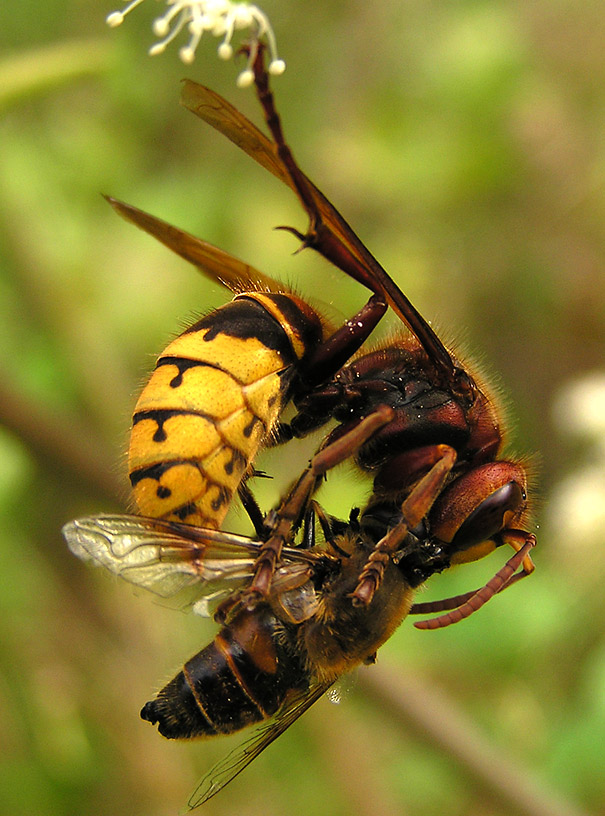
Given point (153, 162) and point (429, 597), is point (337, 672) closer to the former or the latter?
point (429, 597)

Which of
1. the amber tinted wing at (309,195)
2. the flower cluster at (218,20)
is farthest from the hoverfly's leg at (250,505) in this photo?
the flower cluster at (218,20)

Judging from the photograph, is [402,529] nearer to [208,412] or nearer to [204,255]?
[208,412]

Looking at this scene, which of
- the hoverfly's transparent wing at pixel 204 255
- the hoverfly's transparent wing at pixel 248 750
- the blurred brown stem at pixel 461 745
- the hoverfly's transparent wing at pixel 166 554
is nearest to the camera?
the hoverfly's transparent wing at pixel 166 554

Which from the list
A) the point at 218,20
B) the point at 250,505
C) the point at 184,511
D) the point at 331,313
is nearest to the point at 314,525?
the point at 250,505

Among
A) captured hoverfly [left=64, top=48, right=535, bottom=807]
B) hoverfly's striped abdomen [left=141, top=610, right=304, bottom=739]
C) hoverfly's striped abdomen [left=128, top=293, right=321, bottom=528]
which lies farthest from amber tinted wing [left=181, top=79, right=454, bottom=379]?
hoverfly's striped abdomen [left=141, top=610, right=304, bottom=739]

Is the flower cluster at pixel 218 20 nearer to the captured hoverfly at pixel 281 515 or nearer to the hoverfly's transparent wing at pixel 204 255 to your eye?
the captured hoverfly at pixel 281 515

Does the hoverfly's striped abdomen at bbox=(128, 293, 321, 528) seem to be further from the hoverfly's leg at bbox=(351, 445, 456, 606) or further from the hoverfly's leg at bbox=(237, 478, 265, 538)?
the hoverfly's leg at bbox=(351, 445, 456, 606)

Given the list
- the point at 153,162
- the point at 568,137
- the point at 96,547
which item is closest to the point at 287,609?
the point at 96,547
